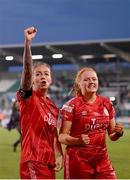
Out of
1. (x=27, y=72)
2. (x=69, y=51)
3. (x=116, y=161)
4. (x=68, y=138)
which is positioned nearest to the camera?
(x=27, y=72)

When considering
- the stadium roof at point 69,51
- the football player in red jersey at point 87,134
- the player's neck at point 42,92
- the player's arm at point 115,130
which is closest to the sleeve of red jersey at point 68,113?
the football player in red jersey at point 87,134

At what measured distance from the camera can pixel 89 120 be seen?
209 centimetres

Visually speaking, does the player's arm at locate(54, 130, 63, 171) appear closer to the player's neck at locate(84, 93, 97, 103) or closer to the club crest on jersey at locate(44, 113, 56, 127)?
the club crest on jersey at locate(44, 113, 56, 127)

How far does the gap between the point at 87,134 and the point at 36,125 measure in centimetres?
27

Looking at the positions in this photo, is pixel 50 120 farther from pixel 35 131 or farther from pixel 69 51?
pixel 69 51

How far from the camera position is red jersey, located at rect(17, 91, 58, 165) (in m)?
1.98

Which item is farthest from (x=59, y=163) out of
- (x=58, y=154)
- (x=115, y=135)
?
(x=115, y=135)

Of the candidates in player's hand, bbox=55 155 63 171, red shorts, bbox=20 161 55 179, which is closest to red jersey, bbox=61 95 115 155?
player's hand, bbox=55 155 63 171

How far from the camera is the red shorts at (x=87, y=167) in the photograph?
2070mm

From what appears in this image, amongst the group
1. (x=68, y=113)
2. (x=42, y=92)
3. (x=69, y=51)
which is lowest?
(x=68, y=113)

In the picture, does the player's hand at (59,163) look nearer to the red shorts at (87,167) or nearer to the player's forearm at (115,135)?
the red shorts at (87,167)

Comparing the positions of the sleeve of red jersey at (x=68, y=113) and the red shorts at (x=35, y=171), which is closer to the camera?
the red shorts at (x=35, y=171)

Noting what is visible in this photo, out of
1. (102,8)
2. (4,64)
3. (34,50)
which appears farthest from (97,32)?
(4,64)

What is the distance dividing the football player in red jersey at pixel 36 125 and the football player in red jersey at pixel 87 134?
7 cm
